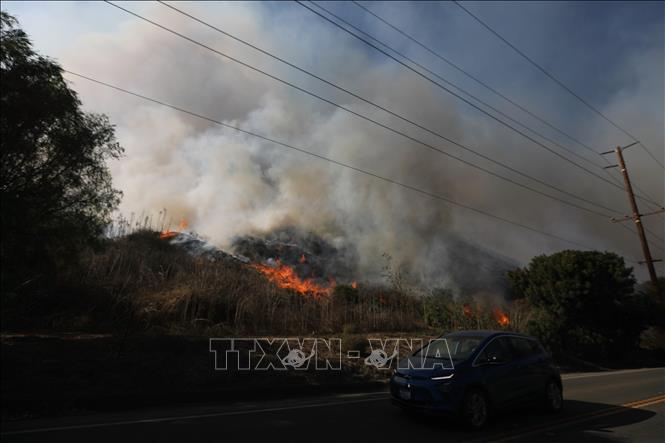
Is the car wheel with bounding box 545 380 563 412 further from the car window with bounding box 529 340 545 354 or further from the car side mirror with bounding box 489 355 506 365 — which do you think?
the car side mirror with bounding box 489 355 506 365

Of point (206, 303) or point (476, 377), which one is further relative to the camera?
point (206, 303)

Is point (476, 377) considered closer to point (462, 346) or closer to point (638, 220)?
point (462, 346)

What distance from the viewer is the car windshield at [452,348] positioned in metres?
7.12

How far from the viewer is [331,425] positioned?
6.55 metres

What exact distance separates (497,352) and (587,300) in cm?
2005

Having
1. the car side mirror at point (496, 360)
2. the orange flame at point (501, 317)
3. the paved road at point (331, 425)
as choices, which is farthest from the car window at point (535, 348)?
the orange flame at point (501, 317)

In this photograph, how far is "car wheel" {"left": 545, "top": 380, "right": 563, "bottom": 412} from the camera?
7.79 meters

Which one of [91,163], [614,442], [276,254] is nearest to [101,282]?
[91,163]

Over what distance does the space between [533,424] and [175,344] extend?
7.98 m

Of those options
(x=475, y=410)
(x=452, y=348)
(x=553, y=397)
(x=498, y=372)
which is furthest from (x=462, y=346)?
(x=553, y=397)

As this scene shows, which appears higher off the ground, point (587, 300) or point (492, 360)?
point (587, 300)

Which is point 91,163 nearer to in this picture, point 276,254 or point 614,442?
point 614,442

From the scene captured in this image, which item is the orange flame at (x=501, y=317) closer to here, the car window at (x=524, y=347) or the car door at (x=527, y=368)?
the car window at (x=524, y=347)

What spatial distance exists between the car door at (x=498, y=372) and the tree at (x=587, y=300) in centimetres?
1677
